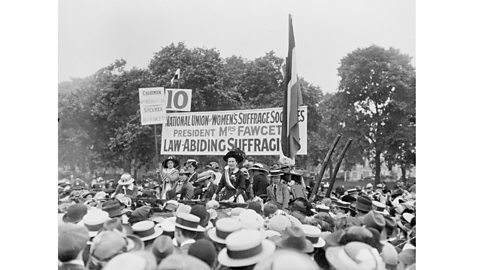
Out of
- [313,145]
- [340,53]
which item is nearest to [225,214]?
[313,145]

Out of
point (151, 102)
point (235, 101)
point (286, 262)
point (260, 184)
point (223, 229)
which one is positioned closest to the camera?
point (286, 262)

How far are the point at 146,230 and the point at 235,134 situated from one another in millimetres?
1085

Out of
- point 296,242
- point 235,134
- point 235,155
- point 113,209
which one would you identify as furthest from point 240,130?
point 296,242

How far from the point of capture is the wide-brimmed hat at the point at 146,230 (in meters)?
2.08

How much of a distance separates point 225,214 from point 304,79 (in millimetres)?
1213

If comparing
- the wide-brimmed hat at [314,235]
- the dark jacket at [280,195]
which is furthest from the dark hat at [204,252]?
the dark jacket at [280,195]

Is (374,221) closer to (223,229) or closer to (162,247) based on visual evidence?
(223,229)

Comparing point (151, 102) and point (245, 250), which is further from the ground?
point (151, 102)

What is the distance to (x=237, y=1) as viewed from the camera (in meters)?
2.63

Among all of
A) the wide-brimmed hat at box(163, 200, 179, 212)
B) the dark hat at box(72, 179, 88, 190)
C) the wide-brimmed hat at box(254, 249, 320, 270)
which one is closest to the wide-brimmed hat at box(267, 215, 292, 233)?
the wide-brimmed hat at box(254, 249, 320, 270)

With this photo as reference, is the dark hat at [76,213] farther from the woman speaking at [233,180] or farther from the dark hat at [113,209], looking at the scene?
the woman speaking at [233,180]

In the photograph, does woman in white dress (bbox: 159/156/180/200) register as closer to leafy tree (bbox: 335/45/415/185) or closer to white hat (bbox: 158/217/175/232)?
white hat (bbox: 158/217/175/232)

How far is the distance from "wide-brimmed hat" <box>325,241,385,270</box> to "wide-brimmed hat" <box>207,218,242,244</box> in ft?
1.31

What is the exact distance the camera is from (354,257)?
70.7 inches
